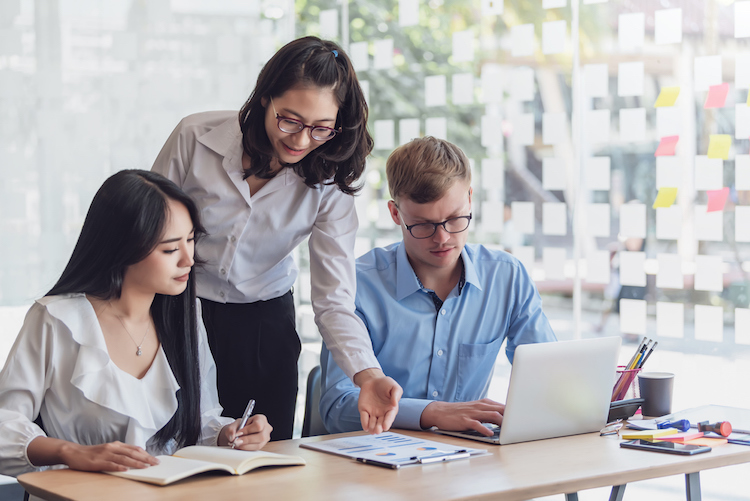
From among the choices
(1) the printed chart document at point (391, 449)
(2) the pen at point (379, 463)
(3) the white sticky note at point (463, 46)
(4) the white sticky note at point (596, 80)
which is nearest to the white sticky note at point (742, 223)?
(4) the white sticky note at point (596, 80)

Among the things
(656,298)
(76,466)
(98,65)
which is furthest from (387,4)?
(76,466)

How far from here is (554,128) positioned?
128 inches

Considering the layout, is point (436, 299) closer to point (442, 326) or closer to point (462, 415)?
point (442, 326)

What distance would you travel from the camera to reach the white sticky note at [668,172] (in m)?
2.92

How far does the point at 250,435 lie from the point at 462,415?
1.47 ft

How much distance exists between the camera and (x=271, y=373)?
2.23 metres

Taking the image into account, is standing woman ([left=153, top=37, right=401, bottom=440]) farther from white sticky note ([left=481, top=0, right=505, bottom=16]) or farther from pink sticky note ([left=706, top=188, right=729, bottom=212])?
white sticky note ([left=481, top=0, right=505, bottom=16])

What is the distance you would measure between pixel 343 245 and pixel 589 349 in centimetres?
69

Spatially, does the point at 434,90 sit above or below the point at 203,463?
above

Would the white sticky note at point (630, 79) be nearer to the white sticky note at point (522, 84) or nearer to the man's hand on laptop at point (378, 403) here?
the white sticky note at point (522, 84)

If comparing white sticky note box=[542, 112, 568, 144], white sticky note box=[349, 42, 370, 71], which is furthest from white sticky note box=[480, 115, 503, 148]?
white sticky note box=[349, 42, 370, 71]

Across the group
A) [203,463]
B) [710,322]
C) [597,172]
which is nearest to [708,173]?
[597,172]

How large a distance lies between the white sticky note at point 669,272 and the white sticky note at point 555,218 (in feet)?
1.33

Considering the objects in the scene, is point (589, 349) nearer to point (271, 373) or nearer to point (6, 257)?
point (271, 373)
